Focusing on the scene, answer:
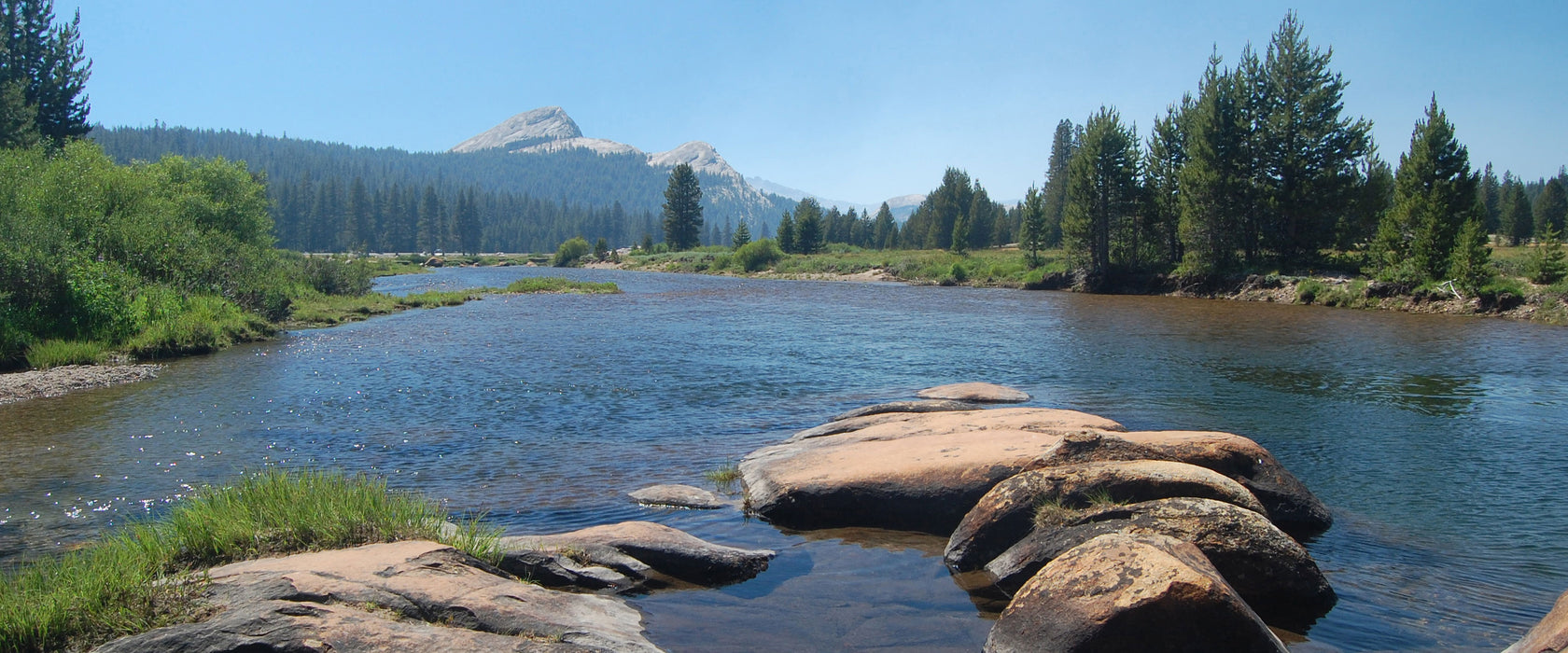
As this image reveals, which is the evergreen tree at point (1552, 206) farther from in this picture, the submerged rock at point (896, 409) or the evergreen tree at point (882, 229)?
the submerged rock at point (896, 409)

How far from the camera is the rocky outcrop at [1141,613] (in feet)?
18.6

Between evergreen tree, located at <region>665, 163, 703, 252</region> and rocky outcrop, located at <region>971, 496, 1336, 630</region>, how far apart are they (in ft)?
409

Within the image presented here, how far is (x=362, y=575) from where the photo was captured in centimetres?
582

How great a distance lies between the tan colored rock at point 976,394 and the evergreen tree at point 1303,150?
1718 inches

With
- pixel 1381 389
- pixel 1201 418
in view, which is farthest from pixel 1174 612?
pixel 1381 389

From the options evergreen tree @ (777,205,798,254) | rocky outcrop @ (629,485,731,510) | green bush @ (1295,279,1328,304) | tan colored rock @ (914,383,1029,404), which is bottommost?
rocky outcrop @ (629,485,731,510)

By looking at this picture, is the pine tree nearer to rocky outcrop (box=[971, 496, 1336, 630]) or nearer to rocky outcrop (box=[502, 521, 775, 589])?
rocky outcrop (box=[502, 521, 775, 589])

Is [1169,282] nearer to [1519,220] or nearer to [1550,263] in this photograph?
[1550,263]

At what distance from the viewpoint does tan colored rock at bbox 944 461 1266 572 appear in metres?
8.31

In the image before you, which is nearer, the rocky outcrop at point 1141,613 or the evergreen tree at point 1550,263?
the rocky outcrop at point 1141,613

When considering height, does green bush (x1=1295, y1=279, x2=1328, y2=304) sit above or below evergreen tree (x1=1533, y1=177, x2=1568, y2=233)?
below

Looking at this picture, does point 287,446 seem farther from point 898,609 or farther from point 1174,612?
point 1174,612

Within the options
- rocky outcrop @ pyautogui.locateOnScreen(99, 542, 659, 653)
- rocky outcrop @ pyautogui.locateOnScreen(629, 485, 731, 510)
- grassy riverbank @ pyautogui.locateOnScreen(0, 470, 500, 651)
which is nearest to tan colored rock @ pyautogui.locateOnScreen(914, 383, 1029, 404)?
rocky outcrop @ pyautogui.locateOnScreen(629, 485, 731, 510)

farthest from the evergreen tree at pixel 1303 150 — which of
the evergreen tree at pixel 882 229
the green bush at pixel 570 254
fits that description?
the green bush at pixel 570 254
